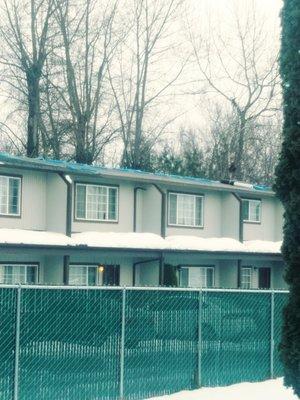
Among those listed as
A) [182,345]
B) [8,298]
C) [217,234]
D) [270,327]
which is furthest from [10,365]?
[217,234]

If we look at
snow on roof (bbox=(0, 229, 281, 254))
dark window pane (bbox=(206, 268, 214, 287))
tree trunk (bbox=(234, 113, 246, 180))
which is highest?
tree trunk (bbox=(234, 113, 246, 180))

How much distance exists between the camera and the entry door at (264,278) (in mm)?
35375

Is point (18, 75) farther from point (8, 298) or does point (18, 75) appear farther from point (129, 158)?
point (8, 298)

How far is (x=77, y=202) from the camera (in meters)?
28.8

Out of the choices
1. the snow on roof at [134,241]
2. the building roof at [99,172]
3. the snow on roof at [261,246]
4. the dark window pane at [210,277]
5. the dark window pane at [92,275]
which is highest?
the building roof at [99,172]

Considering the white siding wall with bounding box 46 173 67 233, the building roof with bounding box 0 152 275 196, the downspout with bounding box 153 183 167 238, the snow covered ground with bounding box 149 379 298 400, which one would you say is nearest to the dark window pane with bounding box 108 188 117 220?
the building roof with bounding box 0 152 275 196

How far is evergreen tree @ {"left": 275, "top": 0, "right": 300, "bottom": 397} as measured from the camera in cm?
1068

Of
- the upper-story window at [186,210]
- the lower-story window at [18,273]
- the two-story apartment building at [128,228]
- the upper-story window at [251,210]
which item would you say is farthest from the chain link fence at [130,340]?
the upper-story window at [251,210]

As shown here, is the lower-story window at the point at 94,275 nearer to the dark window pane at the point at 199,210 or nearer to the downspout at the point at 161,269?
the downspout at the point at 161,269

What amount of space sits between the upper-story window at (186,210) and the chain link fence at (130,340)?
56.9 feet

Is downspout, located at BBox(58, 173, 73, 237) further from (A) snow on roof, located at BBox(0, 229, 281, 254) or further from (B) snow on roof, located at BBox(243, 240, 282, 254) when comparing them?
(B) snow on roof, located at BBox(243, 240, 282, 254)

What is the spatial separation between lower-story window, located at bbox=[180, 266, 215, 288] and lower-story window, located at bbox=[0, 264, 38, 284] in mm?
7140

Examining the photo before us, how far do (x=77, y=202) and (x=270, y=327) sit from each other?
15119 millimetres

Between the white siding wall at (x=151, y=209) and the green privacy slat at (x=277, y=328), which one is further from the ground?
the white siding wall at (x=151, y=209)
